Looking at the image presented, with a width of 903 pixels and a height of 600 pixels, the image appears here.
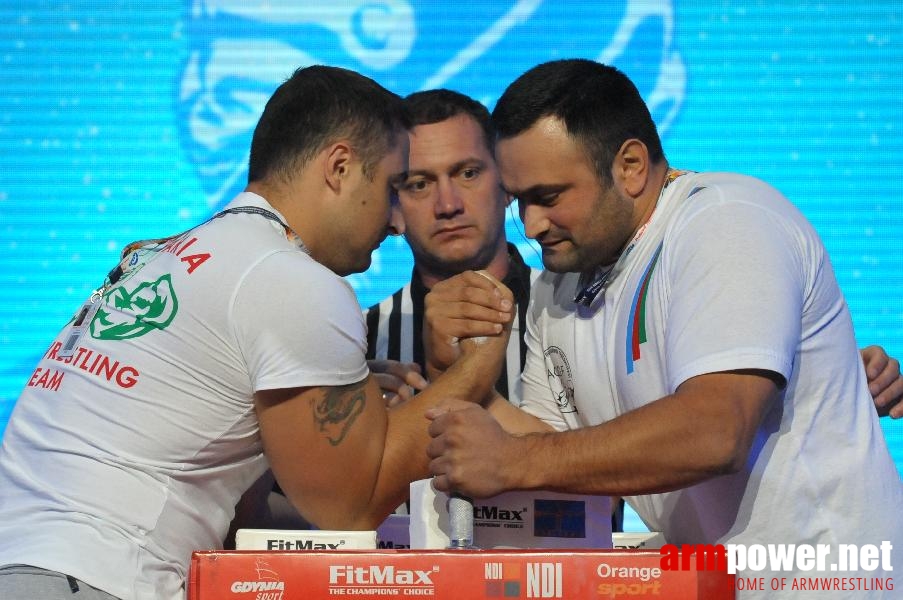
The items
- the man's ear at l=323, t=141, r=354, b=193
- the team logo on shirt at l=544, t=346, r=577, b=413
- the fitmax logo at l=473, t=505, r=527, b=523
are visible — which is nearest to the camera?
the fitmax logo at l=473, t=505, r=527, b=523

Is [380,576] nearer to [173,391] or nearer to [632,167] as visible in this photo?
[173,391]

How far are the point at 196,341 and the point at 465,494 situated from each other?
0.47 m

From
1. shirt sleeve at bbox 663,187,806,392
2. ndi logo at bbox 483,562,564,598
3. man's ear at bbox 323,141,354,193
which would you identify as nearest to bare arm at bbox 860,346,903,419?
shirt sleeve at bbox 663,187,806,392

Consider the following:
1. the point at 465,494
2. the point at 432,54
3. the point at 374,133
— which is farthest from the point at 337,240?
the point at 432,54

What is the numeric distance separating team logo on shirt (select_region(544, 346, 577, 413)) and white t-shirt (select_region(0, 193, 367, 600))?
1.73 ft

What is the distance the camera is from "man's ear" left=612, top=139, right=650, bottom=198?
6.18ft

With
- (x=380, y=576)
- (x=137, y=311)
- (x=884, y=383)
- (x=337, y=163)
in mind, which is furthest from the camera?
(x=884, y=383)

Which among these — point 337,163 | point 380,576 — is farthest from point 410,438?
point 337,163

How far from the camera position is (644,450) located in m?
1.46

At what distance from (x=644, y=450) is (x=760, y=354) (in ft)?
0.68

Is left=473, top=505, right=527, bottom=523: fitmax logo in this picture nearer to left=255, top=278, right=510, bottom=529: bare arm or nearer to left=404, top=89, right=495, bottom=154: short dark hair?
left=255, top=278, right=510, bottom=529: bare arm

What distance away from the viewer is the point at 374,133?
6.16 ft

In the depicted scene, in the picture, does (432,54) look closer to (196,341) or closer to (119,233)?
(119,233)

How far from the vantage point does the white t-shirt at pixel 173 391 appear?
1503 mm
